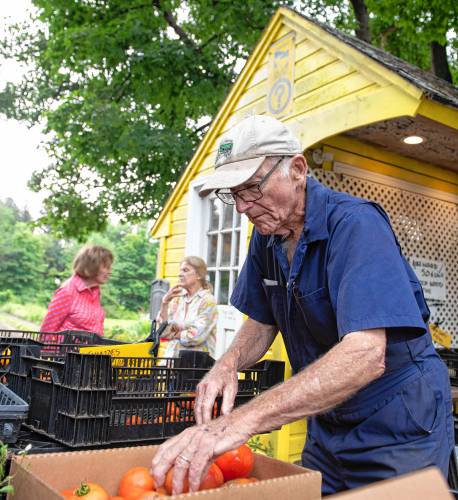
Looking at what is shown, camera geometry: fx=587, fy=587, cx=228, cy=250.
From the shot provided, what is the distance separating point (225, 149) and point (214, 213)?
221 inches

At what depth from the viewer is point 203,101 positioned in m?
12.2

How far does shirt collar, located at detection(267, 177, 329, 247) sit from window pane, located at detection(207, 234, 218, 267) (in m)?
5.41

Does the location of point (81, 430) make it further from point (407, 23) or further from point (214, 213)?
point (407, 23)

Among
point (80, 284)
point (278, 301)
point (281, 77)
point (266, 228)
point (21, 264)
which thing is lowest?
point (278, 301)

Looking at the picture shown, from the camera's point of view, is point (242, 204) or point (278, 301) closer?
point (242, 204)

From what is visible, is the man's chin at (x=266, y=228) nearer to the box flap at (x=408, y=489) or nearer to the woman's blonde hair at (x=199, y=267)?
the box flap at (x=408, y=489)

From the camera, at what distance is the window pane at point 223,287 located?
7156 mm

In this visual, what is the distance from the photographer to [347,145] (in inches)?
241

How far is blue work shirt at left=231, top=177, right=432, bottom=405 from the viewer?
5.66 feet

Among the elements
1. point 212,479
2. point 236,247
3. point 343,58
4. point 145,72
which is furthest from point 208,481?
point 145,72

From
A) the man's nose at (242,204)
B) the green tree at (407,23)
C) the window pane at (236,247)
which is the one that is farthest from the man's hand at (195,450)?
the green tree at (407,23)

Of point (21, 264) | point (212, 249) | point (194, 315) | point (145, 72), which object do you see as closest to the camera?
point (194, 315)

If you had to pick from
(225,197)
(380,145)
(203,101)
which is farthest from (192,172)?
(225,197)

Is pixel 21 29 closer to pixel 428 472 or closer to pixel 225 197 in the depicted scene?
pixel 225 197
